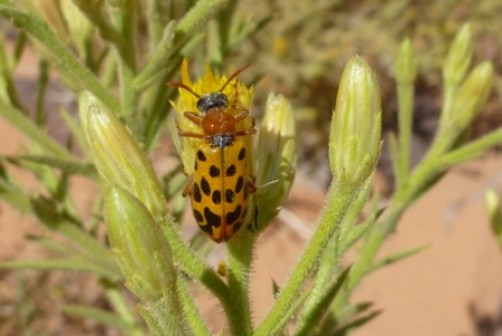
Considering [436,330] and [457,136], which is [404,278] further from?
[457,136]

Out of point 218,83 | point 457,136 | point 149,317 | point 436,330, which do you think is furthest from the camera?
point 436,330

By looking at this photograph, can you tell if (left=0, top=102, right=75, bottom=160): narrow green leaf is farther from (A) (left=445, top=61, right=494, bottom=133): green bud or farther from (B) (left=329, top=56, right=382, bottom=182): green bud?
(A) (left=445, top=61, right=494, bottom=133): green bud

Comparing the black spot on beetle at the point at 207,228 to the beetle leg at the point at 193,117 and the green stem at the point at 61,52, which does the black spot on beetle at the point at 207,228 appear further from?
the green stem at the point at 61,52

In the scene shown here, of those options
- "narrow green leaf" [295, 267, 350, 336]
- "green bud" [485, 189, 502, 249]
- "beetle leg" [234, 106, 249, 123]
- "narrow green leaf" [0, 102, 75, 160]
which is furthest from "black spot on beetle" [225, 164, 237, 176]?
"green bud" [485, 189, 502, 249]

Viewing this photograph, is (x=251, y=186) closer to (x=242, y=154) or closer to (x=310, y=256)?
(x=242, y=154)

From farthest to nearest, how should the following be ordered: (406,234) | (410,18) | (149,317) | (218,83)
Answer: (410,18) → (406,234) → (218,83) → (149,317)

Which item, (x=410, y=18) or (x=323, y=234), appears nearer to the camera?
(x=323, y=234)

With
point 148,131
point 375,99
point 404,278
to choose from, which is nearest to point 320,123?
point 404,278
